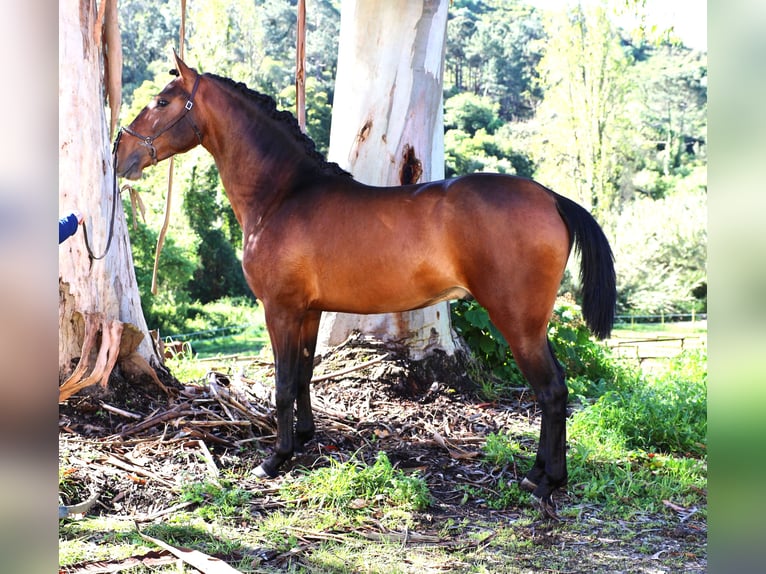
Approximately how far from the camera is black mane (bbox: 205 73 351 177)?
4.80 metres

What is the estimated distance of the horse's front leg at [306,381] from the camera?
489 cm

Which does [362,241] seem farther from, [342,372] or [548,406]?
[342,372]

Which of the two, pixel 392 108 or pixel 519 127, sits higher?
pixel 519 127

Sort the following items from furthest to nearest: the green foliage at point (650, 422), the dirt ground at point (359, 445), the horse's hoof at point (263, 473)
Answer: the green foliage at point (650, 422), the horse's hoof at point (263, 473), the dirt ground at point (359, 445)

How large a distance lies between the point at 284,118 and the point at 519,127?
2291 cm

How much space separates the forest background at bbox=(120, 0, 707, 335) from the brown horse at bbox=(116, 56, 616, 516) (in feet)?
19.1

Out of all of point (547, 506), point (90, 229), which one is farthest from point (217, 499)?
point (90, 229)

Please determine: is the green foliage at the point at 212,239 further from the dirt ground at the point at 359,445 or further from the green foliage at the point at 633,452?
the green foliage at the point at 633,452

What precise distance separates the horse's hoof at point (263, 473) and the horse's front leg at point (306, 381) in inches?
15.5

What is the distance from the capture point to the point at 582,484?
4.49m

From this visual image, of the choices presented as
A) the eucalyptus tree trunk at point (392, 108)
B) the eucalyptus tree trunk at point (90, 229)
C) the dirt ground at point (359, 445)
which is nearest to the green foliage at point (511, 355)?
the dirt ground at point (359, 445)

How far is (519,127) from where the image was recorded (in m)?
26.6
